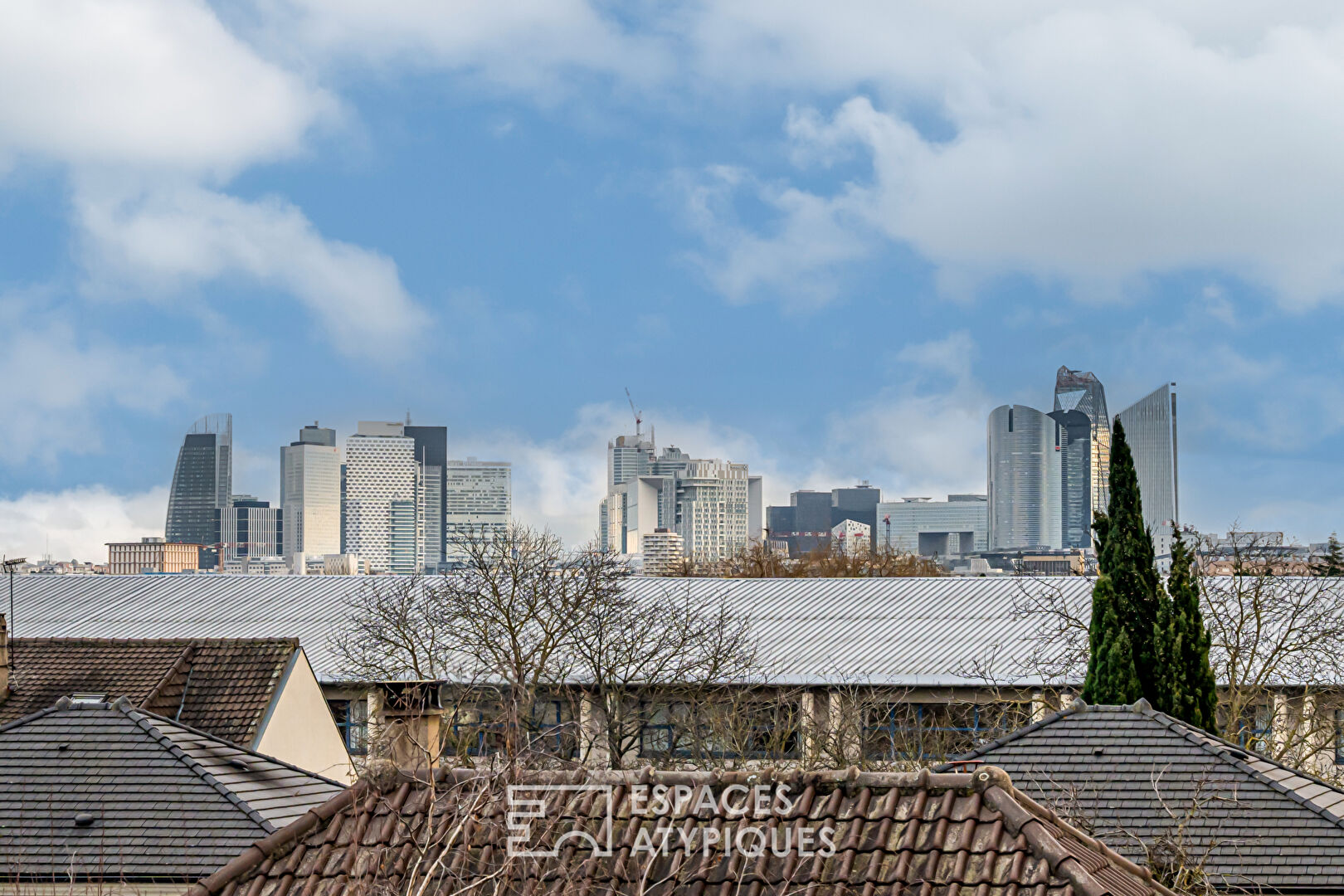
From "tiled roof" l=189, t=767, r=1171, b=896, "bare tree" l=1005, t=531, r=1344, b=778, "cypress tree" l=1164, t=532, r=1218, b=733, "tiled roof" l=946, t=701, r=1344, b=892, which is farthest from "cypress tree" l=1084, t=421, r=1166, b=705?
"tiled roof" l=189, t=767, r=1171, b=896

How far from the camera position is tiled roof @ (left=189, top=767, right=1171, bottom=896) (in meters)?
7.18

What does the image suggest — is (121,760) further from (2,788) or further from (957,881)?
(957,881)

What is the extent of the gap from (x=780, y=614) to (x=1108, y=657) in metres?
26.6

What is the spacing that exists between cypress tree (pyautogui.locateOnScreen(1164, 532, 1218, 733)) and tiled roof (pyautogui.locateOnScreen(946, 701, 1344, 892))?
23.3 ft

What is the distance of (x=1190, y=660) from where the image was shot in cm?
2530

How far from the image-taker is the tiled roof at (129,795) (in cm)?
1659

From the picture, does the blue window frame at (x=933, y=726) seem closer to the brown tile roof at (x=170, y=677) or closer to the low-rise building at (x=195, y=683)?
the low-rise building at (x=195, y=683)

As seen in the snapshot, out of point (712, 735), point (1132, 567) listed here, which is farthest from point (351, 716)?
point (1132, 567)

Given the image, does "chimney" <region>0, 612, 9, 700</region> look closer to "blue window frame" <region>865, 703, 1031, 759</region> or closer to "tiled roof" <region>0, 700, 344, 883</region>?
"tiled roof" <region>0, 700, 344, 883</region>

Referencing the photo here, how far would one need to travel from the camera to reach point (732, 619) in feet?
161

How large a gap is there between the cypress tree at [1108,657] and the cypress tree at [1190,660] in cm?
76

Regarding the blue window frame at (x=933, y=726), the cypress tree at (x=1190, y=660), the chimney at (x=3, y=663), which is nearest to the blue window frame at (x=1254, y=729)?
the cypress tree at (x=1190, y=660)

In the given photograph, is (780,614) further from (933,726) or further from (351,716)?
(351,716)

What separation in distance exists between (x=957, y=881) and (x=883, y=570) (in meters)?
72.1
